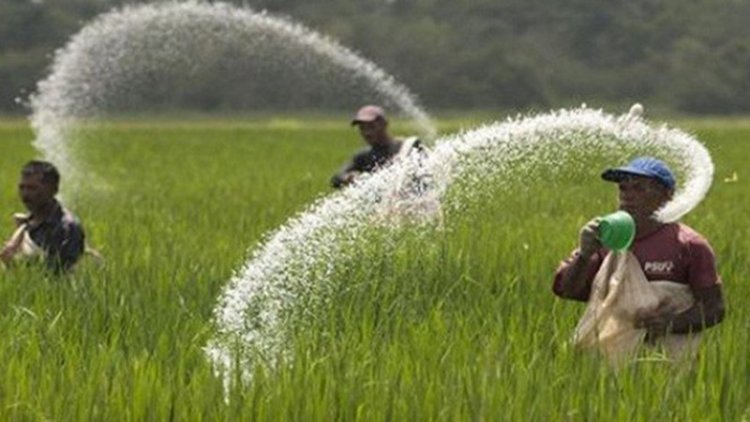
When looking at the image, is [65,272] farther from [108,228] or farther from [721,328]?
[108,228]

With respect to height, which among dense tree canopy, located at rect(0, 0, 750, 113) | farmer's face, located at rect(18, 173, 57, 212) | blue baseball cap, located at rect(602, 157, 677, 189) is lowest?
farmer's face, located at rect(18, 173, 57, 212)

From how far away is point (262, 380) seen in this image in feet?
12.9

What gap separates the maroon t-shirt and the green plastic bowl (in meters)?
0.19

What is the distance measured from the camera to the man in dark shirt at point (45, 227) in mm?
6488

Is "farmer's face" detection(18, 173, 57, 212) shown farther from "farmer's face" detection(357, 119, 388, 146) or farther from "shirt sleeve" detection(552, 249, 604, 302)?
"shirt sleeve" detection(552, 249, 604, 302)

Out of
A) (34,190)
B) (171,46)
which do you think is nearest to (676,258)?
(34,190)

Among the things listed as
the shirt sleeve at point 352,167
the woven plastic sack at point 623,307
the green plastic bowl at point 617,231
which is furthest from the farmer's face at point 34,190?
the green plastic bowl at point 617,231

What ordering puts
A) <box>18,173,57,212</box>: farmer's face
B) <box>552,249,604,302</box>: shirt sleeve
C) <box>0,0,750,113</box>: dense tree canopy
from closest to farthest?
<box>552,249,604,302</box>: shirt sleeve
<box>18,173,57,212</box>: farmer's face
<box>0,0,750,113</box>: dense tree canopy

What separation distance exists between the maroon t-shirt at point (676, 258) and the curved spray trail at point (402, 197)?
8cm

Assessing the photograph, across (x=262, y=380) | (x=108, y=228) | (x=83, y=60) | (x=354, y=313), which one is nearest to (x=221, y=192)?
(x=83, y=60)

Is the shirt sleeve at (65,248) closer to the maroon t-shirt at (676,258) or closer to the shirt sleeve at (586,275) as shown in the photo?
the shirt sleeve at (586,275)

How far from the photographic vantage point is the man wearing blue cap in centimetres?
455

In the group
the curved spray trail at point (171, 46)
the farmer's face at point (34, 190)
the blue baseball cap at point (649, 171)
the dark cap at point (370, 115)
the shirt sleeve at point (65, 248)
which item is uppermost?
the curved spray trail at point (171, 46)

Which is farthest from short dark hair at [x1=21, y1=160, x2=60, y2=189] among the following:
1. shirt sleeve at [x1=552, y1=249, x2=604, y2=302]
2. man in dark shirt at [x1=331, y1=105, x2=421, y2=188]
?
shirt sleeve at [x1=552, y1=249, x2=604, y2=302]
